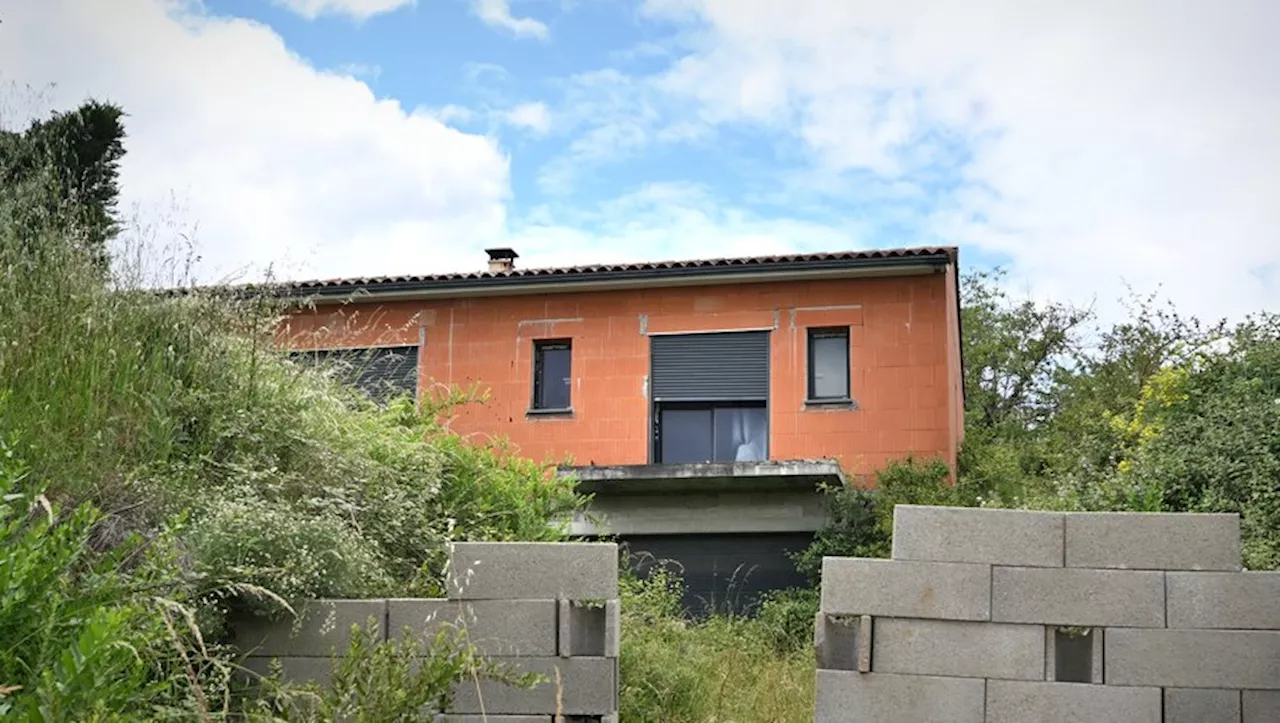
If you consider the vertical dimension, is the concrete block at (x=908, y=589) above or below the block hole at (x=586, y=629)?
above

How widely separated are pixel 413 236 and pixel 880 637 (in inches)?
472

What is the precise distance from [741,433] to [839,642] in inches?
399

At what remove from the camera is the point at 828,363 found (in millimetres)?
16844

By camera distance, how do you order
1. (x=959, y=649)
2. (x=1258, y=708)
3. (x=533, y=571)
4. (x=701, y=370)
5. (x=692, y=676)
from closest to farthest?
(x=1258, y=708) < (x=959, y=649) < (x=533, y=571) < (x=692, y=676) < (x=701, y=370)

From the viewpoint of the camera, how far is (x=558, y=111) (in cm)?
1055

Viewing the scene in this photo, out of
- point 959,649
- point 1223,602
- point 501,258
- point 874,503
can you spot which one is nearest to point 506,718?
point 959,649

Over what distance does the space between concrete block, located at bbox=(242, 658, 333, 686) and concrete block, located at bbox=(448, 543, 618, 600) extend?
2.38 feet

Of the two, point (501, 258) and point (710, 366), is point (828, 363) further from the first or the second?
point (501, 258)

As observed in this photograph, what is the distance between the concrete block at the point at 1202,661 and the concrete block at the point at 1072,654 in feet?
0.25

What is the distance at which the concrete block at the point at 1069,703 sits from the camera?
655cm

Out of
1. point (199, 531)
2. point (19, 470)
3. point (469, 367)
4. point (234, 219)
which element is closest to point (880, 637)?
point (199, 531)

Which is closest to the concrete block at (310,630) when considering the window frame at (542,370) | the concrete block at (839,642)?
the concrete block at (839,642)

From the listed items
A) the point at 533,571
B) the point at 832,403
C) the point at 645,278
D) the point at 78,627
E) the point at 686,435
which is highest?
the point at 645,278

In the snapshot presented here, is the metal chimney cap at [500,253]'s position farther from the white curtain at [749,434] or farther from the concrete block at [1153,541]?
the concrete block at [1153,541]
